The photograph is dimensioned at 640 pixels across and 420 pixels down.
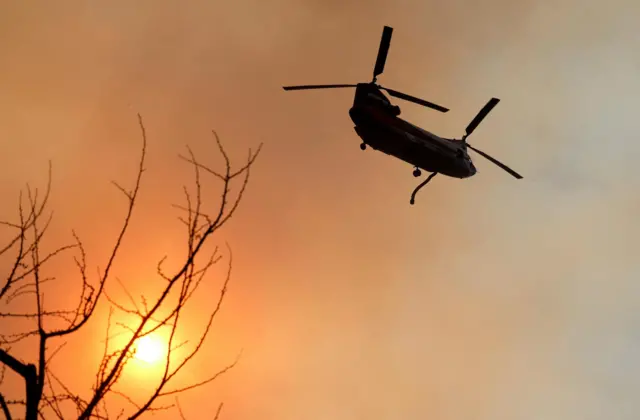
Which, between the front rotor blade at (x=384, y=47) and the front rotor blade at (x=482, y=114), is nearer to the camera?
the front rotor blade at (x=384, y=47)

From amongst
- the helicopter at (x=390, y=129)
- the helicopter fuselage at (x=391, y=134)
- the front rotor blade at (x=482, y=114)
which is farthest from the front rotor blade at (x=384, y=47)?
the front rotor blade at (x=482, y=114)

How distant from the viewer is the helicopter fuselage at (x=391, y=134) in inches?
191

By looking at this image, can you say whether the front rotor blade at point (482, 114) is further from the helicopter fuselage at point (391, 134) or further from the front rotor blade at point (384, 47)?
the front rotor blade at point (384, 47)

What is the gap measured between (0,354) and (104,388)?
12.6 inches

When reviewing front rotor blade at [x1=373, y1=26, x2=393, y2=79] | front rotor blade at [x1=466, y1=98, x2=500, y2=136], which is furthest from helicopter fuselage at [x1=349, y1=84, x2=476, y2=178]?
front rotor blade at [x1=466, y1=98, x2=500, y2=136]

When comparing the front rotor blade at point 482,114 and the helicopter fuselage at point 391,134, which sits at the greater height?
the front rotor blade at point 482,114

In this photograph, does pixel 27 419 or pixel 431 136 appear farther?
pixel 431 136

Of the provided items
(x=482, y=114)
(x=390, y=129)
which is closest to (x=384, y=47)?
(x=390, y=129)

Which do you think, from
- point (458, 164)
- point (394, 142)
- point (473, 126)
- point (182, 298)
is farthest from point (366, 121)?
point (182, 298)

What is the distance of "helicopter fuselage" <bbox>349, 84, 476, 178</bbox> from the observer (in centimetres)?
485

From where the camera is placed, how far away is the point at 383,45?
498 cm

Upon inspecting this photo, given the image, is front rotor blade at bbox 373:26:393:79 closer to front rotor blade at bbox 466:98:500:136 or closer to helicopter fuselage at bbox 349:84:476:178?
helicopter fuselage at bbox 349:84:476:178

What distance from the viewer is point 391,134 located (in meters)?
4.86

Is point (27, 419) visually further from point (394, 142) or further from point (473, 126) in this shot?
point (473, 126)
